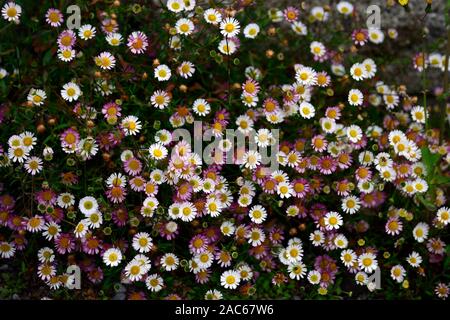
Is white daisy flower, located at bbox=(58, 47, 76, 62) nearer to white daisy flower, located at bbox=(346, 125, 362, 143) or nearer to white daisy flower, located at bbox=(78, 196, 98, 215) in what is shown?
white daisy flower, located at bbox=(78, 196, 98, 215)

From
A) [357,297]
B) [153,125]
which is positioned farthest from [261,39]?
[357,297]

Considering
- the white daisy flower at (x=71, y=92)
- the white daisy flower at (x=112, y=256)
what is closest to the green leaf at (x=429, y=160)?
the white daisy flower at (x=112, y=256)

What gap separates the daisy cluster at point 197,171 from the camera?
2.90 meters

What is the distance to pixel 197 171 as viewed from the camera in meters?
2.93

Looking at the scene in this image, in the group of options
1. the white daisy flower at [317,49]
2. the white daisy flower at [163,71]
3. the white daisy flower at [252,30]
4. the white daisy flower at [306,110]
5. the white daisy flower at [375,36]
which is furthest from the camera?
the white daisy flower at [375,36]

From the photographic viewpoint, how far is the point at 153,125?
9.90 ft

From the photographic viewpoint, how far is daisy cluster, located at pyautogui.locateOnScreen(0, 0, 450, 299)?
2.90 m

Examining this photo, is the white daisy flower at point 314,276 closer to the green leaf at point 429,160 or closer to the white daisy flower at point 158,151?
the green leaf at point 429,160

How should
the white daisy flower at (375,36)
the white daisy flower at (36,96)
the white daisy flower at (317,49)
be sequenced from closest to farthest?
the white daisy flower at (36,96), the white daisy flower at (317,49), the white daisy flower at (375,36)

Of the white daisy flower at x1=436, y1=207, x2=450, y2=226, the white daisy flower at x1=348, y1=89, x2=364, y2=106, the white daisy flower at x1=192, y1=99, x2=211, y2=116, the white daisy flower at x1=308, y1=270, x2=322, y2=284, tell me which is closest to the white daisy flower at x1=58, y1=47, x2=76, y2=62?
the white daisy flower at x1=192, y1=99, x2=211, y2=116

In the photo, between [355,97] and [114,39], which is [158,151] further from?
[355,97]

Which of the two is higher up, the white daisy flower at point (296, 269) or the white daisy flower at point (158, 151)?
the white daisy flower at point (158, 151)

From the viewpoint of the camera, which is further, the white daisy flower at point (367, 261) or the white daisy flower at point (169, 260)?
the white daisy flower at point (367, 261)
